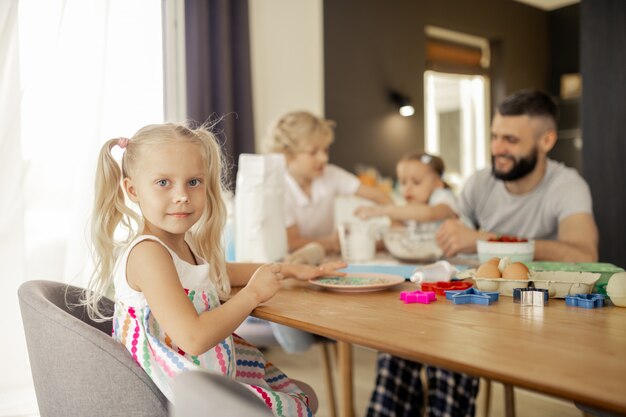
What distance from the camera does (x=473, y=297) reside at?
43.4 inches

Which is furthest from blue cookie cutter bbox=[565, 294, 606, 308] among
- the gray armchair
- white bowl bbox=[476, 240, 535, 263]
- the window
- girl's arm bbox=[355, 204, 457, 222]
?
the window

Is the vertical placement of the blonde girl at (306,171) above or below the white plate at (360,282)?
above

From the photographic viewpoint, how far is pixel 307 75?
4.06m

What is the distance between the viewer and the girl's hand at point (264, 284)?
1085mm

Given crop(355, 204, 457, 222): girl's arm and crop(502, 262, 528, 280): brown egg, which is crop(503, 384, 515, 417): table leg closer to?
crop(355, 204, 457, 222): girl's arm

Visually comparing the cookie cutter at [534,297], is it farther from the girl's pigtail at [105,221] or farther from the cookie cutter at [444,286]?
the girl's pigtail at [105,221]

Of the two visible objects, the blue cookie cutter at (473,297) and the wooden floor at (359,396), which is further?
the wooden floor at (359,396)

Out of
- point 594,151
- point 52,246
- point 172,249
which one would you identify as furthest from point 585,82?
point 52,246

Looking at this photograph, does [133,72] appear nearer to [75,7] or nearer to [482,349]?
[75,7]

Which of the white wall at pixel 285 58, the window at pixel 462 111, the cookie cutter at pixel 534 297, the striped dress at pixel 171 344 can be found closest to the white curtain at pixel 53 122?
the white wall at pixel 285 58

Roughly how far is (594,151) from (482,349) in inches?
92.5

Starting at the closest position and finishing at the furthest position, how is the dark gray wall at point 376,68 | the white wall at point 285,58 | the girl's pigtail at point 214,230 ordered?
the girl's pigtail at point 214,230, the white wall at point 285,58, the dark gray wall at point 376,68

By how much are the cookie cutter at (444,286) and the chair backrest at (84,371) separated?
0.59m

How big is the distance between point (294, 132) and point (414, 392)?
1.22 metres
